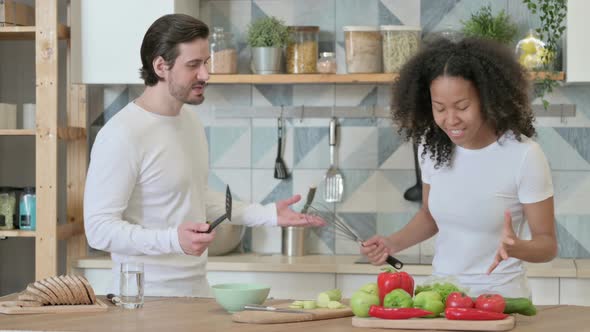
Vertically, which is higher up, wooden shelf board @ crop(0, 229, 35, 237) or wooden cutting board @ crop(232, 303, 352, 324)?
wooden shelf board @ crop(0, 229, 35, 237)

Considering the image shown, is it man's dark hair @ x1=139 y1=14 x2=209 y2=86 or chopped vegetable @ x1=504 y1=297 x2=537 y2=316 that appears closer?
chopped vegetable @ x1=504 y1=297 x2=537 y2=316

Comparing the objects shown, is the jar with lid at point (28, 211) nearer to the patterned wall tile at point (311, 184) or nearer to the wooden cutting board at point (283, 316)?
the patterned wall tile at point (311, 184)

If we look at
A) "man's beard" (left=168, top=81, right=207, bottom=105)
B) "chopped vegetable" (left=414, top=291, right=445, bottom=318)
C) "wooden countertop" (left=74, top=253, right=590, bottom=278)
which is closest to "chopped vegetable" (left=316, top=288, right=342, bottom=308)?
"chopped vegetable" (left=414, top=291, right=445, bottom=318)

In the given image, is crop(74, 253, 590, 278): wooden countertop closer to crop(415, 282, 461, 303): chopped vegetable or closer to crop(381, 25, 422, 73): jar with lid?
crop(381, 25, 422, 73): jar with lid

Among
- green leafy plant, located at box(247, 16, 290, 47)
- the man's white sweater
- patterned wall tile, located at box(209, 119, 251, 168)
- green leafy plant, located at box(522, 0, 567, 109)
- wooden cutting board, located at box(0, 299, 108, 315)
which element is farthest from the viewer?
patterned wall tile, located at box(209, 119, 251, 168)

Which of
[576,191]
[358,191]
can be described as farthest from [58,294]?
[576,191]

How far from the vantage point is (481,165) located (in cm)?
243

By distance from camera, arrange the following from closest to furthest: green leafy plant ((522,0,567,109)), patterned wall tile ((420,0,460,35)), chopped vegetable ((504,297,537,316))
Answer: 1. chopped vegetable ((504,297,537,316))
2. green leafy plant ((522,0,567,109))
3. patterned wall tile ((420,0,460,35))

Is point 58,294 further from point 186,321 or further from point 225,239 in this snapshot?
point 225,239

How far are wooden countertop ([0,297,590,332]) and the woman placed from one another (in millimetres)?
185

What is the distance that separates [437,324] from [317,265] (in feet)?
5.44

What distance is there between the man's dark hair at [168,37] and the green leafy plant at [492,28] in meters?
1.36

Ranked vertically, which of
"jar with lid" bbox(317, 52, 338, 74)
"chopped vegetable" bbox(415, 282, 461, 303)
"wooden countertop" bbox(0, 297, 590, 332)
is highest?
"jar with lid" bbox(317, 52, 338, 74)

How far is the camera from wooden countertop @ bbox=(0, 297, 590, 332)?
6.74 feet
